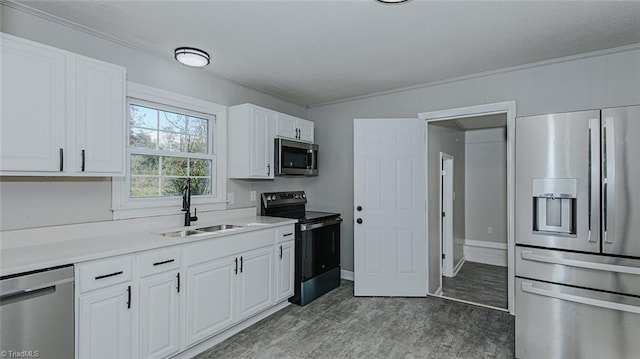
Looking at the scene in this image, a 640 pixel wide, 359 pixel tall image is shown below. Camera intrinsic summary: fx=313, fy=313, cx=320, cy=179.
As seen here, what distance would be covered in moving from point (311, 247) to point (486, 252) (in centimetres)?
359

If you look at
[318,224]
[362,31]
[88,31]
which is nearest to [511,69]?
[362,31]

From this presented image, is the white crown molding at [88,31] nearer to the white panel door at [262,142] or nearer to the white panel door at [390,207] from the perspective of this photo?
the white panel door at [262,142]

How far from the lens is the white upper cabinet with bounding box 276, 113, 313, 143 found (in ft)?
12.3

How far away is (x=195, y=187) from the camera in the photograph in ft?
10.6

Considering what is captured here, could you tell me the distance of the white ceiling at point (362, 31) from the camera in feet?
6.79

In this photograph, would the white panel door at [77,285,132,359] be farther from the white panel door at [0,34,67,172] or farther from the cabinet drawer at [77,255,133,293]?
the white panel door at [0,34,67,172]

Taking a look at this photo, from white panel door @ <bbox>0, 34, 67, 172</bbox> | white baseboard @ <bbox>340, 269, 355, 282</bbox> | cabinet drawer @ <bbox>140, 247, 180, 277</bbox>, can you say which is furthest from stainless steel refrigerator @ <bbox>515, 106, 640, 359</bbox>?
white panel door @ <bbox>0, 34, 67, 172</bbox>

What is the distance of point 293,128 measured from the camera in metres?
3.96

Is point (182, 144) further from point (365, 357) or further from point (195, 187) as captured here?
point (365, 357)

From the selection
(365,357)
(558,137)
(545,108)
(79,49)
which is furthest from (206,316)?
(545,108)

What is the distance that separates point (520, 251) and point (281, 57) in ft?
8.37

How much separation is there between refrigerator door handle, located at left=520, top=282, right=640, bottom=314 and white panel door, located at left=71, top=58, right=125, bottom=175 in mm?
3069

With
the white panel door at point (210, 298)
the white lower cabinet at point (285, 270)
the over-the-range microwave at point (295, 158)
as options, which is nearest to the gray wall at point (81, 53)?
the white panel door at point (210, 298)

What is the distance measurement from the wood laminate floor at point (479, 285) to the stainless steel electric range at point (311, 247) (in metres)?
1.45
